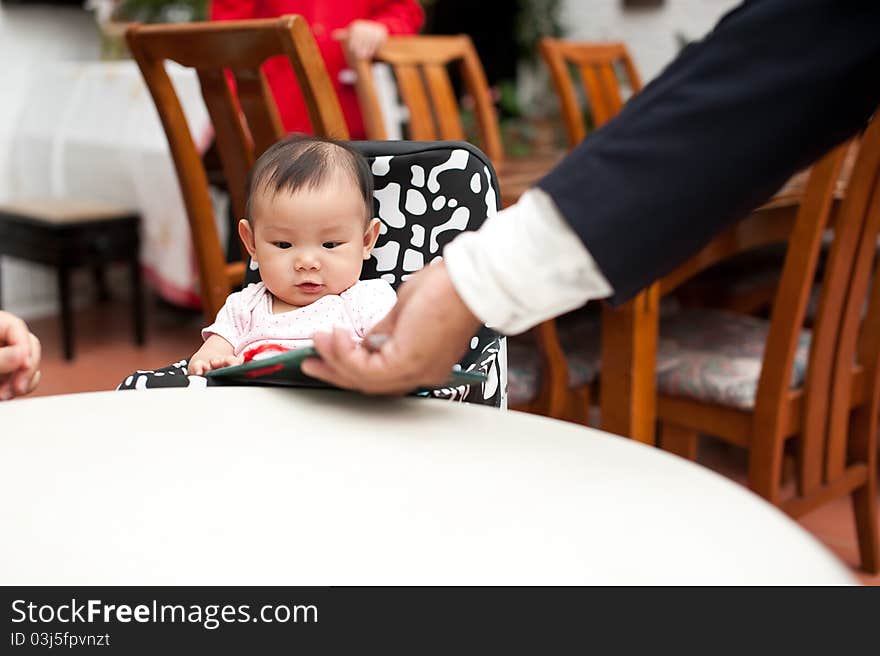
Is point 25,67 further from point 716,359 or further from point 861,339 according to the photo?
point 861,339

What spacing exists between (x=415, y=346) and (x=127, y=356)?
283cm

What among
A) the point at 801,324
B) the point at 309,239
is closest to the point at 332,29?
the point at 801,324

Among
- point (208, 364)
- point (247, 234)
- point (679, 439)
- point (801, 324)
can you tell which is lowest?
point (679, 439)

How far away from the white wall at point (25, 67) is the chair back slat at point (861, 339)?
9.79 ft

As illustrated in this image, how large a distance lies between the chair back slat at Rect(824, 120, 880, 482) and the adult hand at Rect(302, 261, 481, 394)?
44.3 inches

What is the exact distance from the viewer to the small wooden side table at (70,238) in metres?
3.15

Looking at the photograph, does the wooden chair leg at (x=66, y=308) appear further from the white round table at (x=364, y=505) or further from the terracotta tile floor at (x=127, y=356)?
the white round table at (x=364, y=505)

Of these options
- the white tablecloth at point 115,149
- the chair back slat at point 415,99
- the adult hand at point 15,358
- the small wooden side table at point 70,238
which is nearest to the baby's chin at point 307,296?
the adult hand at point 15,358

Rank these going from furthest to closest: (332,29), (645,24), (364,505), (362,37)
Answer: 1. (645,24)
2. (332,29)
3. (362,37)
4. (364,505)

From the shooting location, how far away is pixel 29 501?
550 mm

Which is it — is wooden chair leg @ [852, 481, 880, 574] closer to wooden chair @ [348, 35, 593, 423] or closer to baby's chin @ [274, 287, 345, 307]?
wooden chair @ [348, 35, 593, 423]

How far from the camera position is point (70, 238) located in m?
3.14

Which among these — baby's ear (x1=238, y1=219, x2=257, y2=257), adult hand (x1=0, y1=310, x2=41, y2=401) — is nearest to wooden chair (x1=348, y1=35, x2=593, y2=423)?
baby's ear (x1=238, y1=219, x2=257, y2=257)
